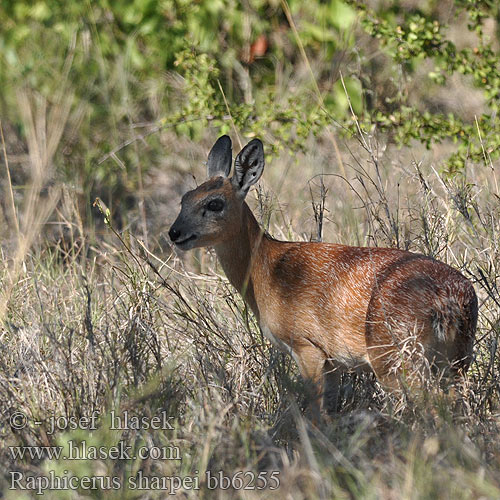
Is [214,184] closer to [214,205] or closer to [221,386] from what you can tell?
[214,205]

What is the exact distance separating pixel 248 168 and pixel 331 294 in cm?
90

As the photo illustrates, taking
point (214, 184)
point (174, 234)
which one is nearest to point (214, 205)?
point (214, 184)

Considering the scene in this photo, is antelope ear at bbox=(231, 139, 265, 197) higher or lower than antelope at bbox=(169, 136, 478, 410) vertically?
higher

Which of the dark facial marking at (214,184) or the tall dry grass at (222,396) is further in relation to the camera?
the dark facial marking at (214,184)

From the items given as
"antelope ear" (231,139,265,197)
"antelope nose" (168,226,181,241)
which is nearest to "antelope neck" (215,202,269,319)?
"antelope ear" (231,139,265,197)

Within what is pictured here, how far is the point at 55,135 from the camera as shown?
3.96 meters

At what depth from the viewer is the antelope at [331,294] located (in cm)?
425

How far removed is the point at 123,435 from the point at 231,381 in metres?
0.81

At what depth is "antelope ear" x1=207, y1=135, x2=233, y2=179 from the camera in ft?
17.2

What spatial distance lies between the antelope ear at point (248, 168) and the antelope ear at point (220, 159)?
0.28m

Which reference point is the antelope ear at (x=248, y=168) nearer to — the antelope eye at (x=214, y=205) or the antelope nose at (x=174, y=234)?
the antelope eye at (x=214, y=205)

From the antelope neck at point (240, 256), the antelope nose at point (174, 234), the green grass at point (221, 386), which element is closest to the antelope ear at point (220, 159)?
the green grass at point (221, 386)

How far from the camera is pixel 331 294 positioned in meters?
4.58

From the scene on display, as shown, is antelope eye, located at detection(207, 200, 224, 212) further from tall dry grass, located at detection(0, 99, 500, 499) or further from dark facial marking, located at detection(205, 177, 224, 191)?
tall dry grass, located at detection(0, 99, 500, 499)
